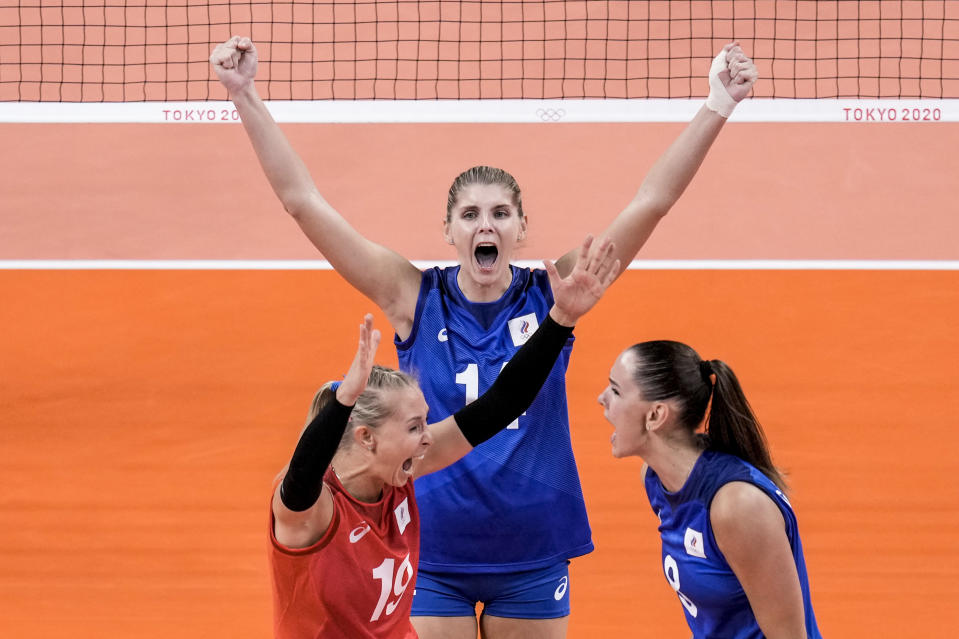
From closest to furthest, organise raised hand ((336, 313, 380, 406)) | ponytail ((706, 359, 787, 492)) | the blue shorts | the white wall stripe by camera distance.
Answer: raised hand ((336, 313, 380, 406))
ponytail ((706, 359, 787, 492))
the blue shorts
the white wall stripe

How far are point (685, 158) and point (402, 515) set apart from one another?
1.74 meters

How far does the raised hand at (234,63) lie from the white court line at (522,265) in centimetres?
550

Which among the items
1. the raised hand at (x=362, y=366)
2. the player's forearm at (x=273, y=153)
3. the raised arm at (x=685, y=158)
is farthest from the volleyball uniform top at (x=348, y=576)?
the raised arm at (x=685, y=158)

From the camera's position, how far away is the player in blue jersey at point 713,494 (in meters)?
3.45

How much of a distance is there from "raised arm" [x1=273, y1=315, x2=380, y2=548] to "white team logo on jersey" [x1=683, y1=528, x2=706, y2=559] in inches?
50.9

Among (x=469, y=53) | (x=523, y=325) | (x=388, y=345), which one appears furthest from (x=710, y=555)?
(x=469, y=53)

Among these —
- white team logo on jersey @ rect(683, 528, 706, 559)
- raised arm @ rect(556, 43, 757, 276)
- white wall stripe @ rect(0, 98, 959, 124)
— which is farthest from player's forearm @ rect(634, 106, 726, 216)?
white wall stripe @ rect(0, 98, 959, 124)

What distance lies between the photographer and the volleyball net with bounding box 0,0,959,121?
11.3 meters

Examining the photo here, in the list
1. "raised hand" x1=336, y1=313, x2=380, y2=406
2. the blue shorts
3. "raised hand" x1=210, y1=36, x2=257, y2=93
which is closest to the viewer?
"raised hand" x1=336, y1=313, x2=380, y2=406

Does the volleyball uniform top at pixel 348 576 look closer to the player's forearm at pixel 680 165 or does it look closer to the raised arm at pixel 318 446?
the raised arm at pixel 318 446

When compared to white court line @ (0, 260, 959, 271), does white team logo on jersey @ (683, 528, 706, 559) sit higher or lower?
lower

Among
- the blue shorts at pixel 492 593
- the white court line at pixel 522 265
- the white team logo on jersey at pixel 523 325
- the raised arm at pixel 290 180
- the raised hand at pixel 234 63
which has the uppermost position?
the raised hand at pixel 234 63

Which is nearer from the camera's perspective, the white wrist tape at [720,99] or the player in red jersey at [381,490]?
the player in red jersey at [381,490]

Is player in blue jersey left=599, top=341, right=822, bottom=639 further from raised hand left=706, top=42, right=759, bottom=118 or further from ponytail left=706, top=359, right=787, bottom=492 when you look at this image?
raised hand left=706, top=42, right=759, bottom=118
